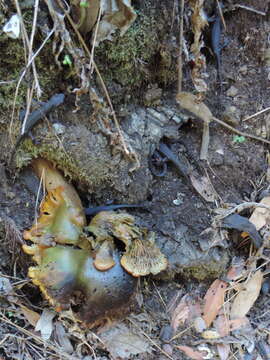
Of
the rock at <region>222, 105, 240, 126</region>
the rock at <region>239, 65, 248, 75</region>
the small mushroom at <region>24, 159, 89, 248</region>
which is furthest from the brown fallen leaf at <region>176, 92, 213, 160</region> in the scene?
the small mushroom at <region>24, 159, 89, 248</region>

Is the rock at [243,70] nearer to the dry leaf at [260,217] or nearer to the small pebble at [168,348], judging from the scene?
the dry leaf at [260,217]

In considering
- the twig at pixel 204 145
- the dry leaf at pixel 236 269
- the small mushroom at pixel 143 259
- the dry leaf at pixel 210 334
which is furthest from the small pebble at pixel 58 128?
the dry leaf at pixel 210 334

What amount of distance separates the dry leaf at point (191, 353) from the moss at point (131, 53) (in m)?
Result: 1.82

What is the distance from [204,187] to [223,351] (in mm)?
1140

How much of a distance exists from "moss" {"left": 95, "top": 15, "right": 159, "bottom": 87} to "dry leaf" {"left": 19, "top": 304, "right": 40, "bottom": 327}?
5.25 feet

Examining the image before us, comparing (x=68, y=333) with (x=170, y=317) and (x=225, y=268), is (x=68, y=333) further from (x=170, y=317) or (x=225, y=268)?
(x=225, y=268)

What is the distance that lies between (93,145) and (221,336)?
1.55 meters

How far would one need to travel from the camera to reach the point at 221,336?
2.53 m

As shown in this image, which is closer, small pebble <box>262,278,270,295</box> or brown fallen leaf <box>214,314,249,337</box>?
brown fallen leaf <box>214,314,249,337</box>

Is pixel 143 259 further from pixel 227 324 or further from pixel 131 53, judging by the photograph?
pixel 131 53

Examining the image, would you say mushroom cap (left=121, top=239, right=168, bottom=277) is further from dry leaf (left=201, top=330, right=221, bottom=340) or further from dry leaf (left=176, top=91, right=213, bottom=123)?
dry leaf (left=176, top=91, right=213, bottom=123)

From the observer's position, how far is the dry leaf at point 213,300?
8.52 feet

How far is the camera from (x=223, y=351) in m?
2.49

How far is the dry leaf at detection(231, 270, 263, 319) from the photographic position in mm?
2633
